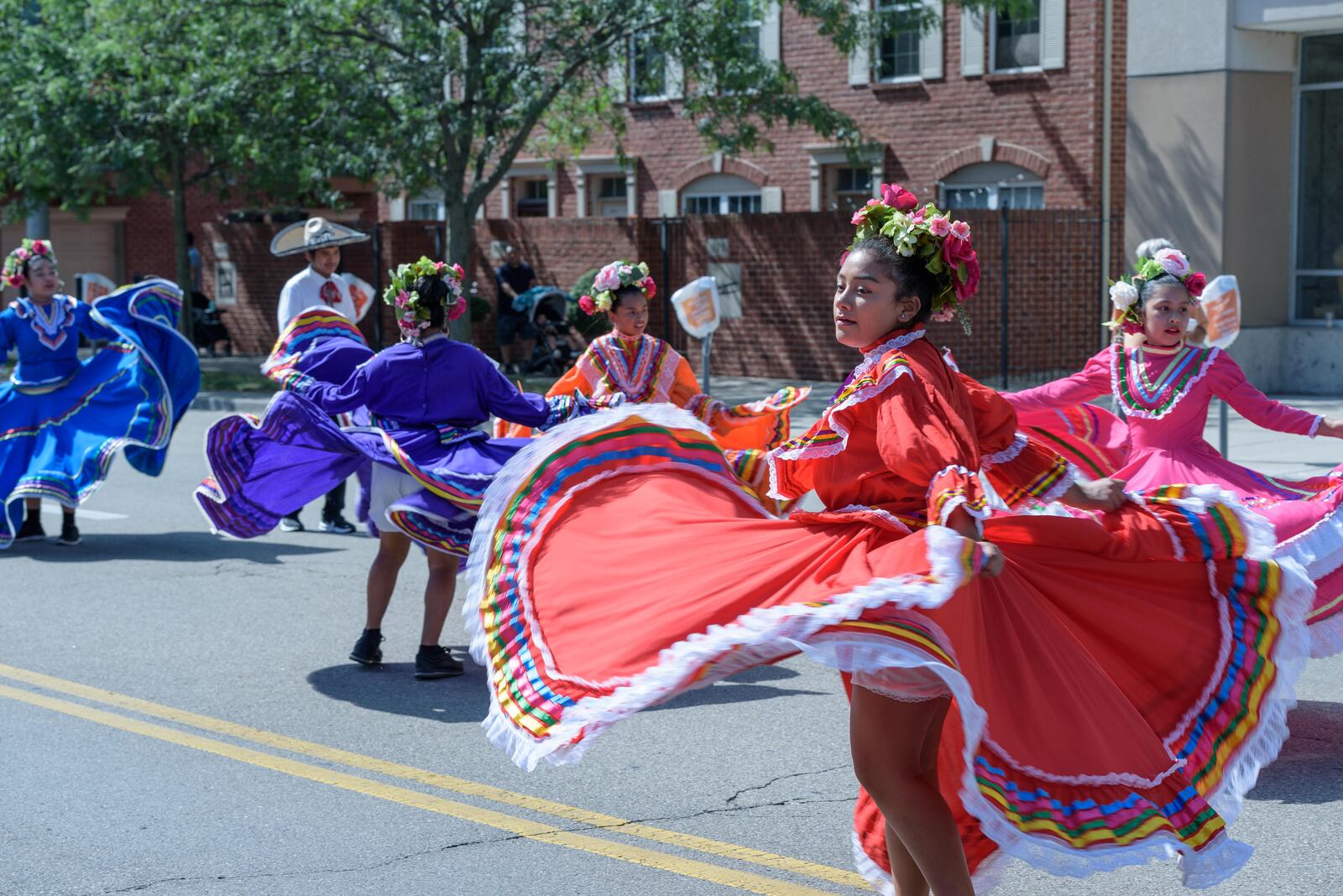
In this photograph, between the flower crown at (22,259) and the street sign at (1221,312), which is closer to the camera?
the flower crown at (22,259)

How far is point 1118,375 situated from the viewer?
279 inches

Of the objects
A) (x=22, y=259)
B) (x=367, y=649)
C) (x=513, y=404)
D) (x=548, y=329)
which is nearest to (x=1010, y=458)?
(x=513, y=404)

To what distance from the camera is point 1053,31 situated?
2164 centimetres

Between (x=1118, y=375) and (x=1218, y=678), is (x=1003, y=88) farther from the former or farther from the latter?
(x=1218, y=678)

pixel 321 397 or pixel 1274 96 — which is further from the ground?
pixel 1274 96

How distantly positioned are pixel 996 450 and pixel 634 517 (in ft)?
3.26

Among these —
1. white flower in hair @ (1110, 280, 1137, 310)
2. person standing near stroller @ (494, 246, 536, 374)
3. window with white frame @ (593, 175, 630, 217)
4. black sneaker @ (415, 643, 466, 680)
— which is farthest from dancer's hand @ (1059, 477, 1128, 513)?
window with white frame @ (593, 175, 630, 217)

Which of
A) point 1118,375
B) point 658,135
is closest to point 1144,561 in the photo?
point 1118,375

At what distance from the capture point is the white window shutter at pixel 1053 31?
21.5m

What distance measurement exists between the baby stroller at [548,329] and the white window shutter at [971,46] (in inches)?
243

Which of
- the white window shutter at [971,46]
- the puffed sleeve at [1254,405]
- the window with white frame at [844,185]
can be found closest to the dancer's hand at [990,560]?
the puffed sleeve at [1254,405]

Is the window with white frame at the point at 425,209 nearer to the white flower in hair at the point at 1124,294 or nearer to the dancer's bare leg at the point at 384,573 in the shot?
the dancer's bare leg at the point at 384,573

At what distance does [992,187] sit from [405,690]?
674 inches

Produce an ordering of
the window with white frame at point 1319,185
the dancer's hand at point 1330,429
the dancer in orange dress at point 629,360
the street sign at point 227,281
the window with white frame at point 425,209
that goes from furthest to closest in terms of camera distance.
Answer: the window with white frame at point 425,209
the street sign at point 227,281
the window with white frame at point 1319,185
the dancer in orange dress at point 629,360
the dancer's hand at point 1330,429
